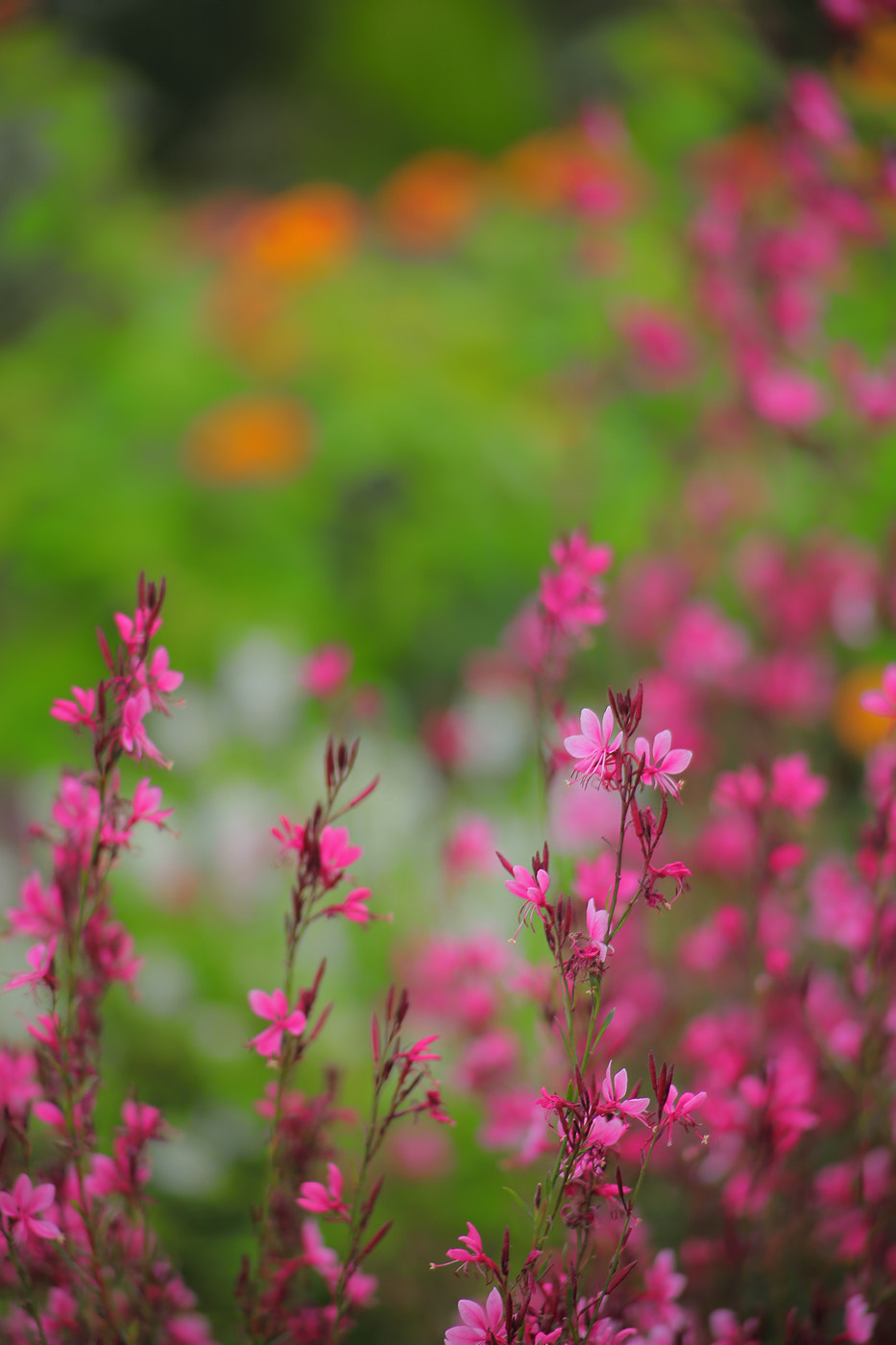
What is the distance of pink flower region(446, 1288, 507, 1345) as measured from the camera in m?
0.65

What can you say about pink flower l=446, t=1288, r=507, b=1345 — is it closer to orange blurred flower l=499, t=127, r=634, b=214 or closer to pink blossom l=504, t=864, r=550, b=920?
pink blossom l=504, t=864, r=550, b=920

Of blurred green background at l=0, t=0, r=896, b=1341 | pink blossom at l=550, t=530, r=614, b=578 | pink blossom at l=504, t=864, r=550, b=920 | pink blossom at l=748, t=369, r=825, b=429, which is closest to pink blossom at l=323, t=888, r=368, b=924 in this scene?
pink blossom at l=504, t=864, r=550, b=920

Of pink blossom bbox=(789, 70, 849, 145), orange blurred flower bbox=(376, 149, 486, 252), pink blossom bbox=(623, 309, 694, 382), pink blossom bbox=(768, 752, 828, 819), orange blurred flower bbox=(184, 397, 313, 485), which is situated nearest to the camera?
pink blossom bbox=(768, 752, 828, 819)

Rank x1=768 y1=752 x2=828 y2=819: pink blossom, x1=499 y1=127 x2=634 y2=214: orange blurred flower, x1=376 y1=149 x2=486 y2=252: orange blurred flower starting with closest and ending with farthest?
x1=768 y1=752 x2=828 y2=819: pink blossom < x1=499 y1=127 x2=634 y2=214: orange blurred flower < x1=376 y1=149 x2=486 y2=252: orange blurred flower

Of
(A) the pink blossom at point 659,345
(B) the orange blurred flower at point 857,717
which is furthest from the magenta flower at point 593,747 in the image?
(B) the orange blurred flower at point 857,717

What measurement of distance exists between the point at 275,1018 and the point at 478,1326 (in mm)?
237

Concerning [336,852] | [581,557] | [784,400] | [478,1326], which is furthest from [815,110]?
[478,1326]

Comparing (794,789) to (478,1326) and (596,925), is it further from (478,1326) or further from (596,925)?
(478,1326)

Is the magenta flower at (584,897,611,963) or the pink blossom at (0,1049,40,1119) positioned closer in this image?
the magenta flower at (584,897,611,963)

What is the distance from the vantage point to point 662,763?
690 millimetres

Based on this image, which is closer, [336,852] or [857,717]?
[336,852]

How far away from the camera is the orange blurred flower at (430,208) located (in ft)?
12.0

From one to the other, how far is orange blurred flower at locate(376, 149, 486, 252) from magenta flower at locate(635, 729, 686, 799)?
337cm

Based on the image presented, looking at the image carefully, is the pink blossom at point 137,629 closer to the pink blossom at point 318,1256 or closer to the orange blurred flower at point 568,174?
the pink blossom at point 318,1256
